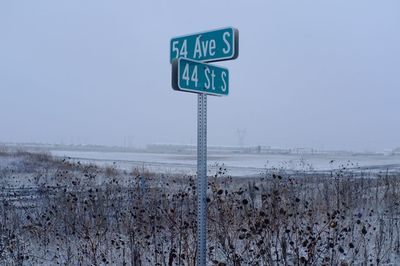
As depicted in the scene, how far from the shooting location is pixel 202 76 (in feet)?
10.7

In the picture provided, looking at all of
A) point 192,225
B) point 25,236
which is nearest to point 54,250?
point 25,236

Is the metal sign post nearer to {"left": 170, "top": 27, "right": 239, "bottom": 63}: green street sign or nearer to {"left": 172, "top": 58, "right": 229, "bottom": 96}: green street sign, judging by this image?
{"left": 172, "top": 58, "right": 229, "bottom": 96}: green street sign

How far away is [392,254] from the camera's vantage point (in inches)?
239

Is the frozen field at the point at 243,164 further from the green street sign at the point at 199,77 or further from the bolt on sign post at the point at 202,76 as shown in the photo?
the bolt on sign post at the point at 202,76

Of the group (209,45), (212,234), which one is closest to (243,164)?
(212,234)

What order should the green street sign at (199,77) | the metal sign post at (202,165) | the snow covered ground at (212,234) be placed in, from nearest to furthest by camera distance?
the green street sign at (199,77)
the metal sign post at (202,165)
the snow covered ground at (212,234)

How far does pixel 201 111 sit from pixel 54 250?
184 inches

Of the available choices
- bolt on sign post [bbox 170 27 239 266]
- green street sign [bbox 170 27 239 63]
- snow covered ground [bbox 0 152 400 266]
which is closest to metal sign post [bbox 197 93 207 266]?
bolt on sign post [bbox 170 27 239 266]

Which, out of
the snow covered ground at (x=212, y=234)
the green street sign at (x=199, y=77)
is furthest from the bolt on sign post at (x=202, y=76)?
the snow covered ground at (x=212, y=234)

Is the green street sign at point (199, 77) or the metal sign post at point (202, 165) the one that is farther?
the metal sign post at point (202, 165)

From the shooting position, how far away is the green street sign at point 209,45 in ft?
10.5

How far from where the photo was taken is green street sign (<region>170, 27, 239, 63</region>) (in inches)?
126

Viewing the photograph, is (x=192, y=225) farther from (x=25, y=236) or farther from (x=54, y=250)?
(x=25, y=236)

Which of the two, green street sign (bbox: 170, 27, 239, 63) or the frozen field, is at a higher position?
green street sign (bbox: 170, 27, 239, 63)
